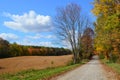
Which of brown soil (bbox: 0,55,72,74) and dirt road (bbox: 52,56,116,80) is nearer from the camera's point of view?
dirt road (bbox: 52,56,116,80)

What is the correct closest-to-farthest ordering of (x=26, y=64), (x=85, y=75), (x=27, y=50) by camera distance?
(x=85, y=75), (x=26, y=64), (x=27, y=50)

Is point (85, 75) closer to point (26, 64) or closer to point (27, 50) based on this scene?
point (26, 64)

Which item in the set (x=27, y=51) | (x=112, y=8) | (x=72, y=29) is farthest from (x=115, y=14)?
(x=27, y=51)

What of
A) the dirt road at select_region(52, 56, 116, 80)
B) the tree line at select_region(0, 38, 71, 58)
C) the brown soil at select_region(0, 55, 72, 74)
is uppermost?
the tree line at select_region(0, 38, 71, 58)

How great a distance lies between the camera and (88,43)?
92625 millimetres

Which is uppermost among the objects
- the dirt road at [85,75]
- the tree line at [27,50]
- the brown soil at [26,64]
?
the tree line at [27,50]

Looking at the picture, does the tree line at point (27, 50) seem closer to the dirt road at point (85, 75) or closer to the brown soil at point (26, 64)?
the brown soil at point (26, 64)

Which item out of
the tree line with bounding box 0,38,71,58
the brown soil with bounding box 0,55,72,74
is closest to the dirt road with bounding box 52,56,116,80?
the brown soil with bounding box 0,55,72,74

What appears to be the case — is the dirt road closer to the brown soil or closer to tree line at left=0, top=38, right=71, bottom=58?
the brown soil

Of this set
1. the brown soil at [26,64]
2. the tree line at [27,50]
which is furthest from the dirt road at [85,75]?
the tree line at [27,50]

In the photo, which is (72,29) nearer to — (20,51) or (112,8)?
(112,8)

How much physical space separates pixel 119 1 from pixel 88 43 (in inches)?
2610

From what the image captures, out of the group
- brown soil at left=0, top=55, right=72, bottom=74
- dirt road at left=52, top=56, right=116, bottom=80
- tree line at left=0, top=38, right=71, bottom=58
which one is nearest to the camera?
dirt road at left=52, top=56, right=116, bottom=80

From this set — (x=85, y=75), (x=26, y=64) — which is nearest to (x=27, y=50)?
(x=26, y=64)
